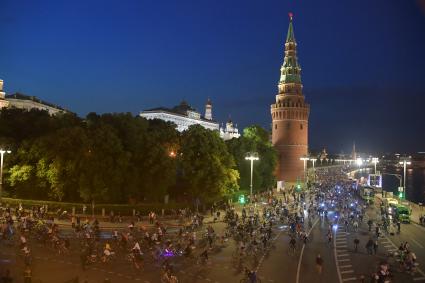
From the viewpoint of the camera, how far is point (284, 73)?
12162 cm

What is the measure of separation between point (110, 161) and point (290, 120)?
7375 cm

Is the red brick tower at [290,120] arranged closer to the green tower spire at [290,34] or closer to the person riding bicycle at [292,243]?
the green tower spire at [290,34]

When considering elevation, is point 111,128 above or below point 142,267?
above

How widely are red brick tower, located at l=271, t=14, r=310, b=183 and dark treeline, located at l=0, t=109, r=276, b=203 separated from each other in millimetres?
54607

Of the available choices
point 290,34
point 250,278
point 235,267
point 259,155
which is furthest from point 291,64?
point 250,278

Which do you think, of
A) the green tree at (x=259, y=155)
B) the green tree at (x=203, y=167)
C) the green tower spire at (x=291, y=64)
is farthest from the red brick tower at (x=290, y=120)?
the green tree at (x=203, y=167)

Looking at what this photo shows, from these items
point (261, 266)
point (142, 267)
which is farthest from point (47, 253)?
point (261, 266)

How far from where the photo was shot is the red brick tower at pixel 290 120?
388ft

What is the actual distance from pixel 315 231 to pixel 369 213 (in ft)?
68.4

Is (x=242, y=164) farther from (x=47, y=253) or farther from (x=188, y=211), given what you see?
(x=47, y=253)

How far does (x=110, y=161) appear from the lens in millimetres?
52750

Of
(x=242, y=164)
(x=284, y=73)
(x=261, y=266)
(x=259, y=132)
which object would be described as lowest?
(x=261, y=266)

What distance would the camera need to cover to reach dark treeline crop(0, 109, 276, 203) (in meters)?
52.4

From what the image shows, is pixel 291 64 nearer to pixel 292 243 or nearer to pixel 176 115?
pixel 176 115
